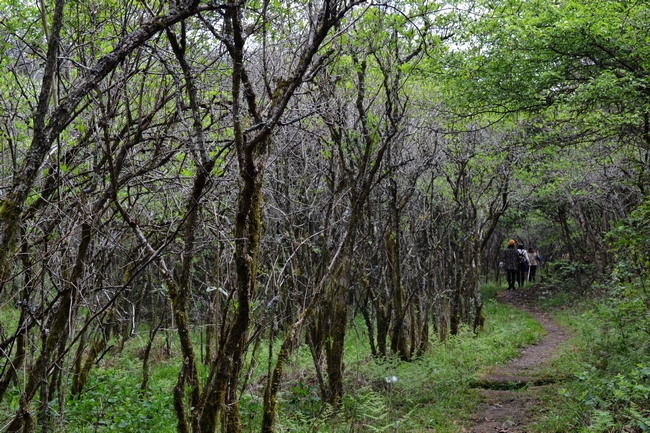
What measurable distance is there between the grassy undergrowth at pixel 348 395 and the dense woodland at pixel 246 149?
0.30 metres

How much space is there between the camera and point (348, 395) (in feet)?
26.5

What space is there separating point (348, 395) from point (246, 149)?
559cm

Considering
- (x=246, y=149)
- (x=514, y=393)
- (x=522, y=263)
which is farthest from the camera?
(x=522, y=263)

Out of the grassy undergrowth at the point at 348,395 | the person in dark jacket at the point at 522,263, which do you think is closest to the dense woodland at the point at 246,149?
the grassy undergrowth at the point at 348,395

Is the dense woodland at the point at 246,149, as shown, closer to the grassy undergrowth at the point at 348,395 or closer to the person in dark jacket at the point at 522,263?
the grassy undergrowth at the point at 348,395

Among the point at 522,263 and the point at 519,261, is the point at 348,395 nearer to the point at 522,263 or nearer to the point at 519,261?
the point at 519,261

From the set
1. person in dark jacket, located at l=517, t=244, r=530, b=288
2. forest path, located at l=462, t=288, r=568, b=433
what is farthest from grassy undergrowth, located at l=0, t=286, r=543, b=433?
person in dark jacket, located at l=517, t=244, r=530, b=288

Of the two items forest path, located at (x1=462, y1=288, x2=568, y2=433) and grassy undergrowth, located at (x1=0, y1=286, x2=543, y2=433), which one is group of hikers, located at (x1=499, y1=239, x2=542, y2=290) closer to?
grassy undergrowth, located at (x1=0, y1=286, x2=543, y2=433)

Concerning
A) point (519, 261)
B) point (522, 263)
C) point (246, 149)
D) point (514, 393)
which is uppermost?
point (246, 149)

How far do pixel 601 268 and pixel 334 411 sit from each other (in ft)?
52.5

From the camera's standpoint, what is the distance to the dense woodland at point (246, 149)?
3.74m

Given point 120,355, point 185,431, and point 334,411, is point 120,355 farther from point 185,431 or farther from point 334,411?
point 185,431

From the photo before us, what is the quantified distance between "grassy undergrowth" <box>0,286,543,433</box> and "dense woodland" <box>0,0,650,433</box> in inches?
11.8

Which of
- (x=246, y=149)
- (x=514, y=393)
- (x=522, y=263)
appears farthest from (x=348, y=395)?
(x=522, y=263)
